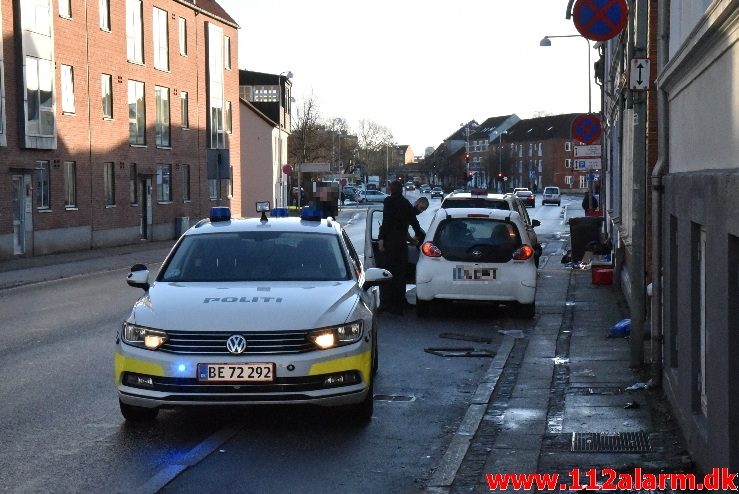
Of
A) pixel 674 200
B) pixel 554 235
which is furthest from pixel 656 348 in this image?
pixel 554 235

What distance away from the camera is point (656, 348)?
370 inches

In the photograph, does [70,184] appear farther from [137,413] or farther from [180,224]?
[137,413]

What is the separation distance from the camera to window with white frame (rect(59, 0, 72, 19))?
116 ft

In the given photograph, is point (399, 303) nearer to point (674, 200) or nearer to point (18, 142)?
point (674, 200)

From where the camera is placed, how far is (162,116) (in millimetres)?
45156

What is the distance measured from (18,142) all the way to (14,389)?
78.7 feet

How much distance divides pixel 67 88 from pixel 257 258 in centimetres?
2883

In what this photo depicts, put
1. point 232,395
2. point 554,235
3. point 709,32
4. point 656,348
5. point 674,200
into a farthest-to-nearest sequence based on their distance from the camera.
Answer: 1. point 554,235
2. point 656,348
3. point 674,200
4. point 232,395
5. point 709,32

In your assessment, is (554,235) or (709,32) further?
(554,235)

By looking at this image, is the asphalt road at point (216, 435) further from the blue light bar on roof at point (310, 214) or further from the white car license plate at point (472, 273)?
the white car license plate at point (472, 273)

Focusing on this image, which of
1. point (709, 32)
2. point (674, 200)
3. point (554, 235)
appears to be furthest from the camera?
point (554, 235)

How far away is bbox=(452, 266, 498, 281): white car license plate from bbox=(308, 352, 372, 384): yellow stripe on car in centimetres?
723

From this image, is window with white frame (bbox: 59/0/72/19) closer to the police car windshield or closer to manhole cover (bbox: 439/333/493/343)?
manhole cover (bbox: 439/333/493/343)

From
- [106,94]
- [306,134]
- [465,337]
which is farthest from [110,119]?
[306,134]
